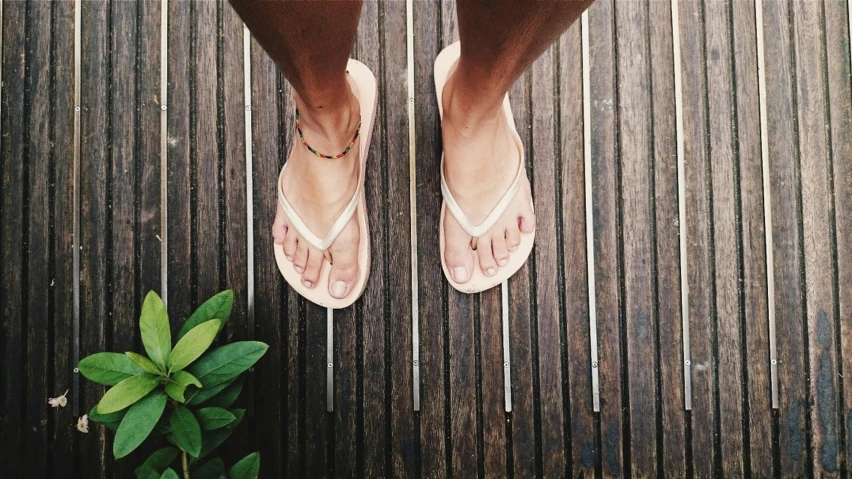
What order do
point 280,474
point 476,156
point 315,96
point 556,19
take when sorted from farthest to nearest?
point 280,474, point 476,156, point 315,96, point 556,19

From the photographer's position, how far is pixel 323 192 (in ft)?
3.00

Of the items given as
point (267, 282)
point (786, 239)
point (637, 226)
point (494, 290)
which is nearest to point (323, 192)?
point (267, 282)

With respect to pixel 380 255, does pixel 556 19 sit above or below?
above

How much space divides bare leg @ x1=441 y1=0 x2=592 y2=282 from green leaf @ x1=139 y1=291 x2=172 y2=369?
0.47 meters

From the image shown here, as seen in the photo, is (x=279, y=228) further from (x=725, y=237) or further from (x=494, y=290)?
(x=725, y=237)

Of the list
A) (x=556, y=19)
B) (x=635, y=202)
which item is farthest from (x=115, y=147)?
(x=635, y=202)

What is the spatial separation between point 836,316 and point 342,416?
92 centimetres

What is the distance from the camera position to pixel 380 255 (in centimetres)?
103

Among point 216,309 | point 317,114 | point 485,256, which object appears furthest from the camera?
point 485,256

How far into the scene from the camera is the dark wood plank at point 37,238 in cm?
102

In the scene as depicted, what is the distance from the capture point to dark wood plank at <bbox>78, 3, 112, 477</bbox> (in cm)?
102

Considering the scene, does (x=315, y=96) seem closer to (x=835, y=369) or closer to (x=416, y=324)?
(x=416, y=324)

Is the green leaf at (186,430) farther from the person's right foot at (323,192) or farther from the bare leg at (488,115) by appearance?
the bare leg at (488,115)

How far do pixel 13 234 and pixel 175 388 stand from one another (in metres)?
0.51
